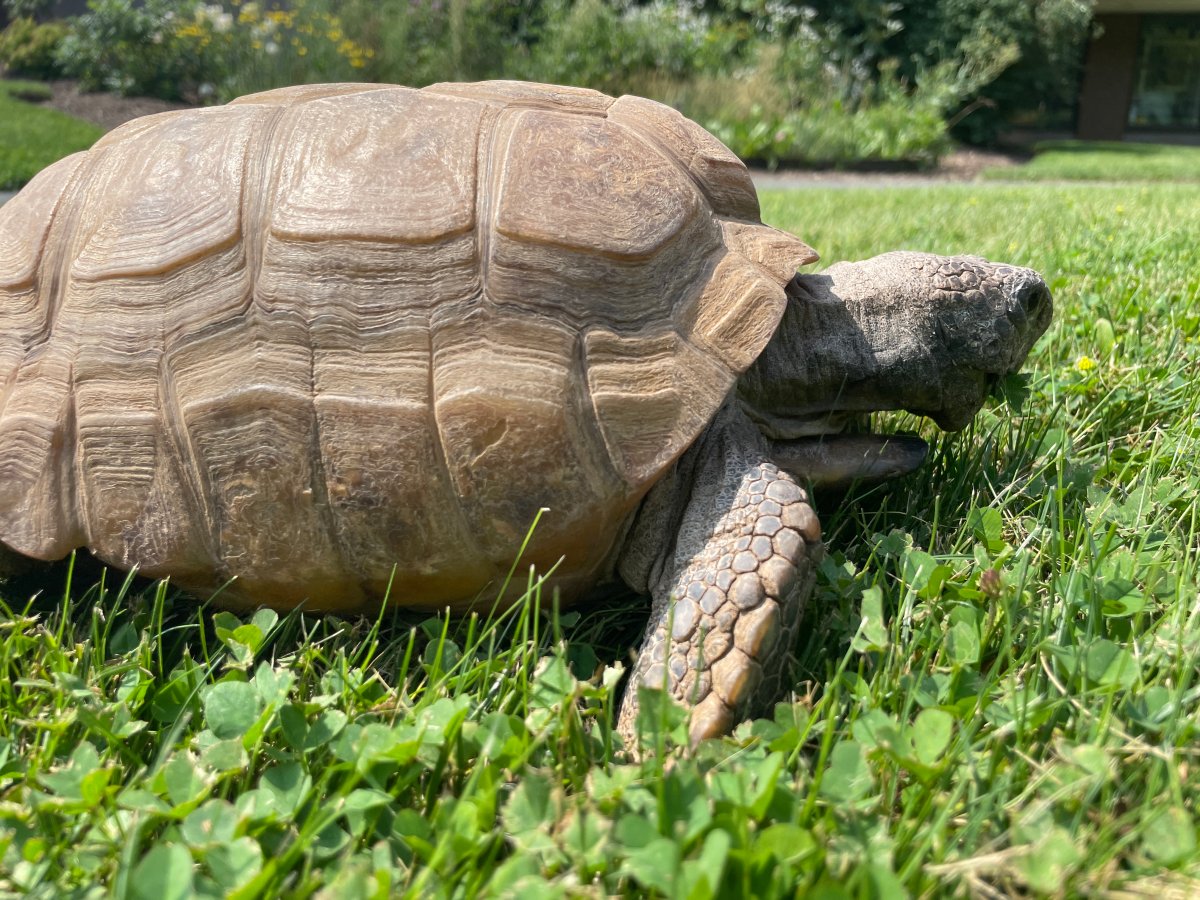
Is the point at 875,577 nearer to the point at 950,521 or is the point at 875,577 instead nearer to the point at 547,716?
the point at 950,521

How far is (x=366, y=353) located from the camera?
1726mm

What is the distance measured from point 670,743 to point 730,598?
0.28m

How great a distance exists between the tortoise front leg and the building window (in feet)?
82.6

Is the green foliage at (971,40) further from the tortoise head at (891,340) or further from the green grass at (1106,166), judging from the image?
the tortoise head at (891,340)

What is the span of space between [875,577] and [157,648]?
1415 mm

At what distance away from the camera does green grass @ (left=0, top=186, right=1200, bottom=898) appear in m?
1.14

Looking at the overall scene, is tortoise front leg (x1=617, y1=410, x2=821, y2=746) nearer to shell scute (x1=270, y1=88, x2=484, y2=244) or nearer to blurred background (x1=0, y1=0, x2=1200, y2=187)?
shell scute (x1=270, y1=88, x2=484, y2=244)

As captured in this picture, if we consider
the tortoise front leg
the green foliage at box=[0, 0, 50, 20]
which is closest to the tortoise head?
the tortoise front leg

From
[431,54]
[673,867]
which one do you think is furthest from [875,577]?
[431,54]

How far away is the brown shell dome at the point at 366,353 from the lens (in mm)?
1712

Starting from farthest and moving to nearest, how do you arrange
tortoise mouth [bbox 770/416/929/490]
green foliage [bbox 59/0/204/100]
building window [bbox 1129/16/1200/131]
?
1. building window [bbox 1129/16/1200/131]
2. green foliage [bbox 59/0/204/100]
3. tortoise mouth [bbox 770/416/929/490]

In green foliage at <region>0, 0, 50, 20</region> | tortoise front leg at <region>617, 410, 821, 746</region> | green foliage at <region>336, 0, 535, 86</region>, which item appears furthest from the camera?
green foliage at <region>0, 0, 50, 20</region>

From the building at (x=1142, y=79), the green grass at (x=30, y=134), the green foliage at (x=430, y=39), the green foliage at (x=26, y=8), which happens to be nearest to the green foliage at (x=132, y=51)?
the green grass at (x=30, y=134)

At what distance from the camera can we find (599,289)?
177 cm
